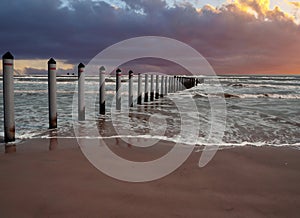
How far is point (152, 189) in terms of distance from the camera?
2240 mm

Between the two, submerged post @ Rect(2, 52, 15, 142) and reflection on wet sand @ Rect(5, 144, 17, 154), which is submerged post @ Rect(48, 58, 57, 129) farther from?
reflection on wet sand @ Rect(5, 144, 17, 154)

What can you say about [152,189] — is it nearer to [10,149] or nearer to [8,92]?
[10,149]

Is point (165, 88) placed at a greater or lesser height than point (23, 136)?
greater

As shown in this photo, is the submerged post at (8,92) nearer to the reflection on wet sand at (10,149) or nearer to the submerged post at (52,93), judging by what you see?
the reflection on wet sand at (10,149)

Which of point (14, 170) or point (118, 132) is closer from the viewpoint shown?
point (14, 170)

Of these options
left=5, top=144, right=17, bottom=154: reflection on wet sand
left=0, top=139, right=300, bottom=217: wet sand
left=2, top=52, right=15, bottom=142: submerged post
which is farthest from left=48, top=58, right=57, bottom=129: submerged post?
left=0, top=139, right=300, bottom=217: wet sand

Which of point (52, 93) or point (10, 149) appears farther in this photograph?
point (52, 93)

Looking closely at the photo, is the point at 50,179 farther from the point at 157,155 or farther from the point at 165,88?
the point at 165,88

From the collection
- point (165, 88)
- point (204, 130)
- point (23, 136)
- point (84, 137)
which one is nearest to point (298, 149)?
point (204, 130)

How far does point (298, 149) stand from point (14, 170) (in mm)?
3568

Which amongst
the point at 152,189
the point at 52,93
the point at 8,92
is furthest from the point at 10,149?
the point at 152,189

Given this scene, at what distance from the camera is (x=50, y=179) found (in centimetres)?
238

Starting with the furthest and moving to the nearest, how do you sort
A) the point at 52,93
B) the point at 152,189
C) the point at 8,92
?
the point at 52,93, the point at 8,92, the point at 152,189

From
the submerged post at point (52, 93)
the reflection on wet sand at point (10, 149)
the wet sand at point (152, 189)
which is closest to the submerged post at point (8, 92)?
the reflection on wet sand at point (10, 149)
